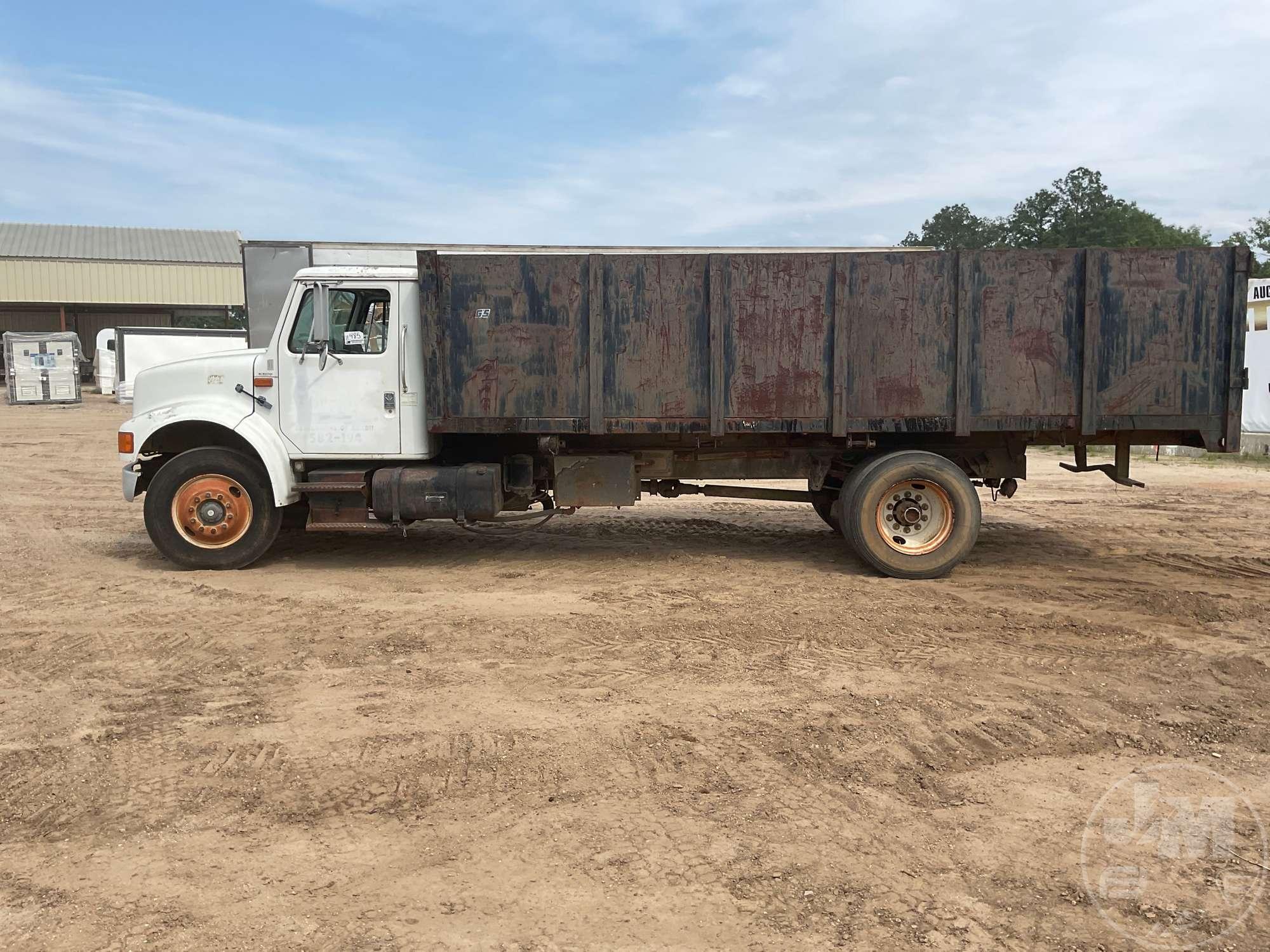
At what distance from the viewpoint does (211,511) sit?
28.4 ft

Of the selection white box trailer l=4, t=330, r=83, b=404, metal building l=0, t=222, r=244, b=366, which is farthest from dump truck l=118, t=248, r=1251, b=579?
metal building l=0, t=222, r=244, b=366

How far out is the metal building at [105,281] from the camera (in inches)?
1802

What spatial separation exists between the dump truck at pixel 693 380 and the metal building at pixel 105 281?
40.2m

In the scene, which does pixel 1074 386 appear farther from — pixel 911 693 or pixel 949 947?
pixel 949 947

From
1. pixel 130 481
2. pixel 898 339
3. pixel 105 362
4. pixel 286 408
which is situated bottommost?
pixel 130 481

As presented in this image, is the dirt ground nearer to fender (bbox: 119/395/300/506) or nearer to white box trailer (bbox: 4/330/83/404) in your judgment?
fender (bbox: 119/395/300/506)

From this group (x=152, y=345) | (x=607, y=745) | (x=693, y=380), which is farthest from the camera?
(x=152, y=345)

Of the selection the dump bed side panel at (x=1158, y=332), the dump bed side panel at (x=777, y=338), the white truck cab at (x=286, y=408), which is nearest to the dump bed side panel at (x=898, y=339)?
the dump bed side panel at (x=777, y=338)

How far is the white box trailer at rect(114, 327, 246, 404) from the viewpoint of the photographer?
32.7 m

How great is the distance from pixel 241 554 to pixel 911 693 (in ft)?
19.6

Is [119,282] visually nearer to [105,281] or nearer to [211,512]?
[105,281]

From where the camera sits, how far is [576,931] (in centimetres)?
329

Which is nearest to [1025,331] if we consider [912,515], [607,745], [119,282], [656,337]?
[912,515]

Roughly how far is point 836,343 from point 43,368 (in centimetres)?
3188
